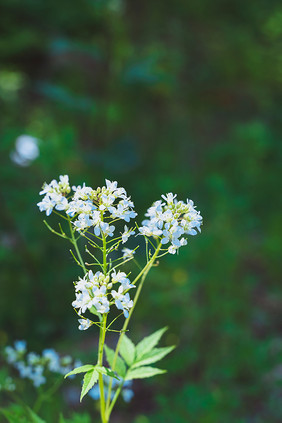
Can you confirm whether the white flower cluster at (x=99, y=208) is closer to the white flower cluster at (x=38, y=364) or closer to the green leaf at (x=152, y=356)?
the green leaf at (x=152, y=356)

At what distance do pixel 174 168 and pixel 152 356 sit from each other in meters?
4.05

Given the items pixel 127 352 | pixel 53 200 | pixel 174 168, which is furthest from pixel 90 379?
pixel 174 168

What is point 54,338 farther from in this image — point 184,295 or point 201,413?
point 201,413

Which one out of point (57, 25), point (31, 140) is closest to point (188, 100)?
point (57, 25)

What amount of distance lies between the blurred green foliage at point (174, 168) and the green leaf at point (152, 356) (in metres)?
0.92

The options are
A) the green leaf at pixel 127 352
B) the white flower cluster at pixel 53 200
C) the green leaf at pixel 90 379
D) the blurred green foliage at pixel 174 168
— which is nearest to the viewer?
the green leaf at pixel 90 379

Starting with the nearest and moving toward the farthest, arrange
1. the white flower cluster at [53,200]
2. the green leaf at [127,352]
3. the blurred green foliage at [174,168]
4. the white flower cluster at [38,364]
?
the white flower cluster at [53,200]
the green leaf at [127,352]
the white flower cluster at [38,364]
the blurred green foliage at [174,168]

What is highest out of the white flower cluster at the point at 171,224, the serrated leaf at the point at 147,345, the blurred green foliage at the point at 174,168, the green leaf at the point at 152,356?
the blurred green foliage at the point at 174,168

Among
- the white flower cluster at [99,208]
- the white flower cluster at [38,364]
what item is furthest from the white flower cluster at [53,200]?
the white flower cluster at [38,364]

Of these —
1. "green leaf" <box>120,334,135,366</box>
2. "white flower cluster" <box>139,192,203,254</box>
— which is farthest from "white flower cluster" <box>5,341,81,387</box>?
"white flower cluster" <box>139,192,203,254</box>

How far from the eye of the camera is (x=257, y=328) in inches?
117

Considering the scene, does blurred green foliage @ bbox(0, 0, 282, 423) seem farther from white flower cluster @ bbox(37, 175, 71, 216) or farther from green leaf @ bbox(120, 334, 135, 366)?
white flower cluster @ bbox(37, 175, 71, 216)

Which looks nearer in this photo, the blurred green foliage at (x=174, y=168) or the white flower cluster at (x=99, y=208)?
the white flower cluster at (x=99, y=208)

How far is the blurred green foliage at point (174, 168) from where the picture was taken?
2489 mm
